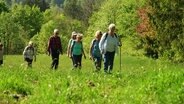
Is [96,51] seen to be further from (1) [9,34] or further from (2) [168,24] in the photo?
(1) [9,34]

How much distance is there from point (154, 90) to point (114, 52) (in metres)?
7.94

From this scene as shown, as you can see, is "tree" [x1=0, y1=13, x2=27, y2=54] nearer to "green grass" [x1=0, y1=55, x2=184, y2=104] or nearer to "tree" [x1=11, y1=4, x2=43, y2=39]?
"tree" [x1=11, y1=4, x2=43, y2=39]

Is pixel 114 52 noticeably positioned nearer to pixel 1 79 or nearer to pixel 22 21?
Answer: pixel 1 79

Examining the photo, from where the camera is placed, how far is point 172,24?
36.2m

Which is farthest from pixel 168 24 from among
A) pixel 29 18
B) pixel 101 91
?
pixel 29 18

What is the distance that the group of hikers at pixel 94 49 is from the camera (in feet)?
57.4

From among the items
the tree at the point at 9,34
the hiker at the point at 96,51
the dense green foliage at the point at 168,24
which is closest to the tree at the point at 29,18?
the tree at the point at 9,34

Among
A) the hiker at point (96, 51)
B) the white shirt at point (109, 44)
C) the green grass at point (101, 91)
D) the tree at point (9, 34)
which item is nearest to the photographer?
the green grass at point (101, 91)

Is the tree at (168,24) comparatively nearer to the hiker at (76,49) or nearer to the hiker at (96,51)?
the hiker at (76,49)

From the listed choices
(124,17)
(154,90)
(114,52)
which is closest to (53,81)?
(154,90)

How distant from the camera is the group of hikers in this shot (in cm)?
1748

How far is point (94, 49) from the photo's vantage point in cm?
1961

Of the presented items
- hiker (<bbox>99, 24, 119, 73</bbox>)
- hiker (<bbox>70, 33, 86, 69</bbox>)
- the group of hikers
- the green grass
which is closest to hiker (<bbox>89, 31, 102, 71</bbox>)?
the group of hikers

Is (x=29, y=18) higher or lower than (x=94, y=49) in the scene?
higher
